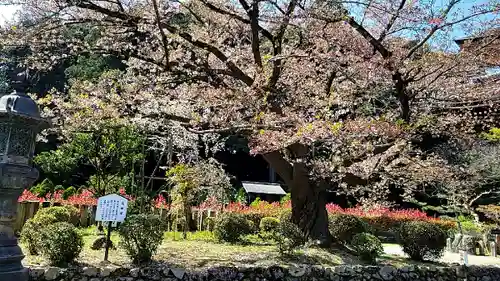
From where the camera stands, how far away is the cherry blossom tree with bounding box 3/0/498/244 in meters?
6.44

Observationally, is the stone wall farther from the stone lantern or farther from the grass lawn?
the stone lantern

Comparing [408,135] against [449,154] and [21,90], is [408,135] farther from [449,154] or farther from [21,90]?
[449,154]

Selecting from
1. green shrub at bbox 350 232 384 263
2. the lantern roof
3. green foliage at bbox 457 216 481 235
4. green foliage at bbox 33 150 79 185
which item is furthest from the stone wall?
green foliage at bbox 33 150 79 185

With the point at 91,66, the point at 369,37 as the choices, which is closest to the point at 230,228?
the point at 369,37

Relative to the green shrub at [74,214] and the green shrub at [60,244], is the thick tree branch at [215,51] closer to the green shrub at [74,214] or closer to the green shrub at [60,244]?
the green shrub at [60,244]

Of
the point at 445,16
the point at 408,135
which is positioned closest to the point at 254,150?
the point at 408,135

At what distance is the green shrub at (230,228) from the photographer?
7.82 meters

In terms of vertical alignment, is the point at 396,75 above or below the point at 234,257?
above

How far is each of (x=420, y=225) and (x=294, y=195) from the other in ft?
7.59

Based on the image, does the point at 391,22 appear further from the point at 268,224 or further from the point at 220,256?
the point at 268,224

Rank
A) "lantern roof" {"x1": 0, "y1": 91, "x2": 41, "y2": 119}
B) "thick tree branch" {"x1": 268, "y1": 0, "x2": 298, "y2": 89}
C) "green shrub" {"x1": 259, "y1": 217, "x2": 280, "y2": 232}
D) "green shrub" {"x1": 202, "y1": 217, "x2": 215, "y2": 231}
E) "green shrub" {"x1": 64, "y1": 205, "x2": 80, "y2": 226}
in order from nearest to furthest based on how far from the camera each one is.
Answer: "lantern roof" {"x1": 0, "y1": 91, "x2": 41, "y2": 119} < "thick tree branch" {"x1": 268, "y1": 0, "x2": 298, "y2": 89} < "green shrub" {"x1": 259, "y1": 217, "x2": 280, "y2": 232} < "green shrub" {"x1": 64, "y1": 205, "x2": 80, "y2": 226} < "green shrub" {"x1": 202, "y1": 217, "x2": 215, "y2": 231}

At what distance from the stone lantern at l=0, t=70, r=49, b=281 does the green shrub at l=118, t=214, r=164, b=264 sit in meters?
2.03

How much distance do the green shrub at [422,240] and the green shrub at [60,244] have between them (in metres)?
5.48

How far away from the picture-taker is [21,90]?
12.3 ft
